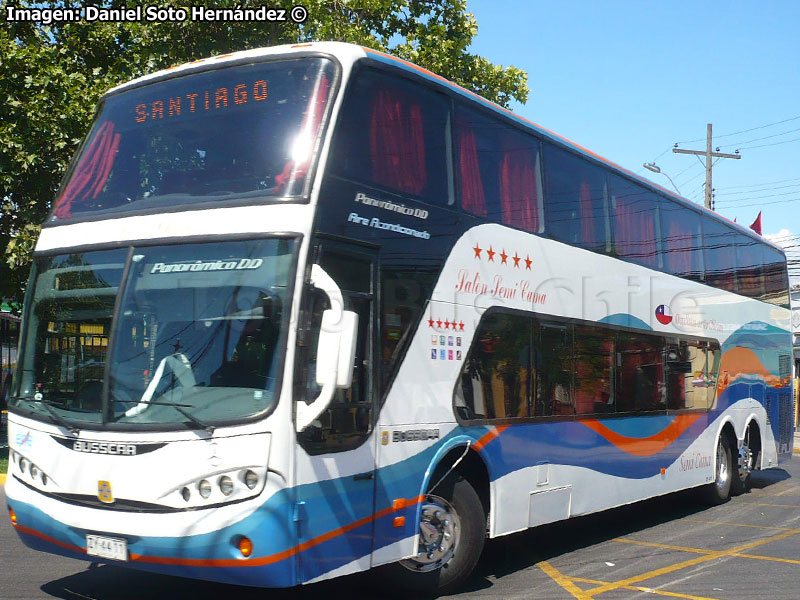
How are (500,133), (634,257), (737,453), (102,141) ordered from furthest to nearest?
(737,453), (634,257), (500,133), (102,141)

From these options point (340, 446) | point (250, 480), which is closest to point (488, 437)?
point (340, 446)

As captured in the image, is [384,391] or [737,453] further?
[737,453]

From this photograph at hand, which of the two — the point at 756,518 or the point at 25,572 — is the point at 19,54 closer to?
the point at 25,572

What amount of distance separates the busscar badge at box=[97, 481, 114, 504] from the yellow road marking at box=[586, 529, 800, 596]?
3.98 meters

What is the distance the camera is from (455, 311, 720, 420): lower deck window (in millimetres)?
7879

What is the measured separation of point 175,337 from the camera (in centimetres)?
594

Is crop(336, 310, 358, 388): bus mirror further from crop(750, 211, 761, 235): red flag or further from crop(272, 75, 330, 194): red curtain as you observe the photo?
crop(750, 211, 761, 235): red flag

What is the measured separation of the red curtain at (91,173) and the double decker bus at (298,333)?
0.8 inches

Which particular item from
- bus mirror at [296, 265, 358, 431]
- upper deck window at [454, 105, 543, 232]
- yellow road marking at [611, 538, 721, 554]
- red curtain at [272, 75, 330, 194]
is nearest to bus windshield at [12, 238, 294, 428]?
bus mirror at [296, 265, 358, 431]

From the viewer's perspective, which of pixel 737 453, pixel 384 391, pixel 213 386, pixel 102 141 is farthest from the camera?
pixel 737 453

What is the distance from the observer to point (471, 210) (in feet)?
25.6

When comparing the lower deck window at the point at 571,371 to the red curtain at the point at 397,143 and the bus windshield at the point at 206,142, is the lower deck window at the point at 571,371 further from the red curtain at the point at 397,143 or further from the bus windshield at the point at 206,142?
the bus windshield at the point at 206,142

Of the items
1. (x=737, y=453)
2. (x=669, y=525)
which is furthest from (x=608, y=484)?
(x=737, y=453)

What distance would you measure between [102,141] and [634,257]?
628 cm
